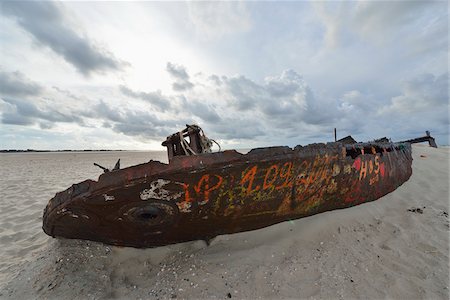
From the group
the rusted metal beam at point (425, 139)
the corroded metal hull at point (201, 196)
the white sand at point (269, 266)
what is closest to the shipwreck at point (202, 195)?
the corroded metal hull at point (201, 196)

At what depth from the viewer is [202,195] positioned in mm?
2420

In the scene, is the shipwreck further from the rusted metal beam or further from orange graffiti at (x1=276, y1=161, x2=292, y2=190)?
the rusted metal beam

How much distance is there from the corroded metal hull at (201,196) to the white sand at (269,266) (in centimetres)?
18

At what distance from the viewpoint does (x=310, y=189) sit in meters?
3.11

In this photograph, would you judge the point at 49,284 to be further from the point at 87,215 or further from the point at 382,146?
the point at 382,146

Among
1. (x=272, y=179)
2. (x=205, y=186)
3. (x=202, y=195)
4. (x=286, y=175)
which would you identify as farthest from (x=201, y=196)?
(x=286, y=175)

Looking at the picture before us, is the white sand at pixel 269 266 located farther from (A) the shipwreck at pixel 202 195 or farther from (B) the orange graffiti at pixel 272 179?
(B) the orange graffiti at pixel 272 179

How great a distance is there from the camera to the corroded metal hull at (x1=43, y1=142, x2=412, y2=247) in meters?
2.21

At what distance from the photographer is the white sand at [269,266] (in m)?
2.26

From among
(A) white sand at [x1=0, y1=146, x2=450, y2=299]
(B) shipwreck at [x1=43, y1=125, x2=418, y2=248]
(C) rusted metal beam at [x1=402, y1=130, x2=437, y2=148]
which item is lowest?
(A) white sand at [x1=0, y1=146, x2=450, y2=299]

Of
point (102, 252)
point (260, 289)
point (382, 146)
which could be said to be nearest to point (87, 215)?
point (102, 252)

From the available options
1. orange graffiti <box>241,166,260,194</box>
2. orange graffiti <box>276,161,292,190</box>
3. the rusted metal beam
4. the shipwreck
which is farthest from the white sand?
the rusted metal beam

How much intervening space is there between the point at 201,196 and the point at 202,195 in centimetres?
2

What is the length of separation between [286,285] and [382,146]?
3.42 meters
